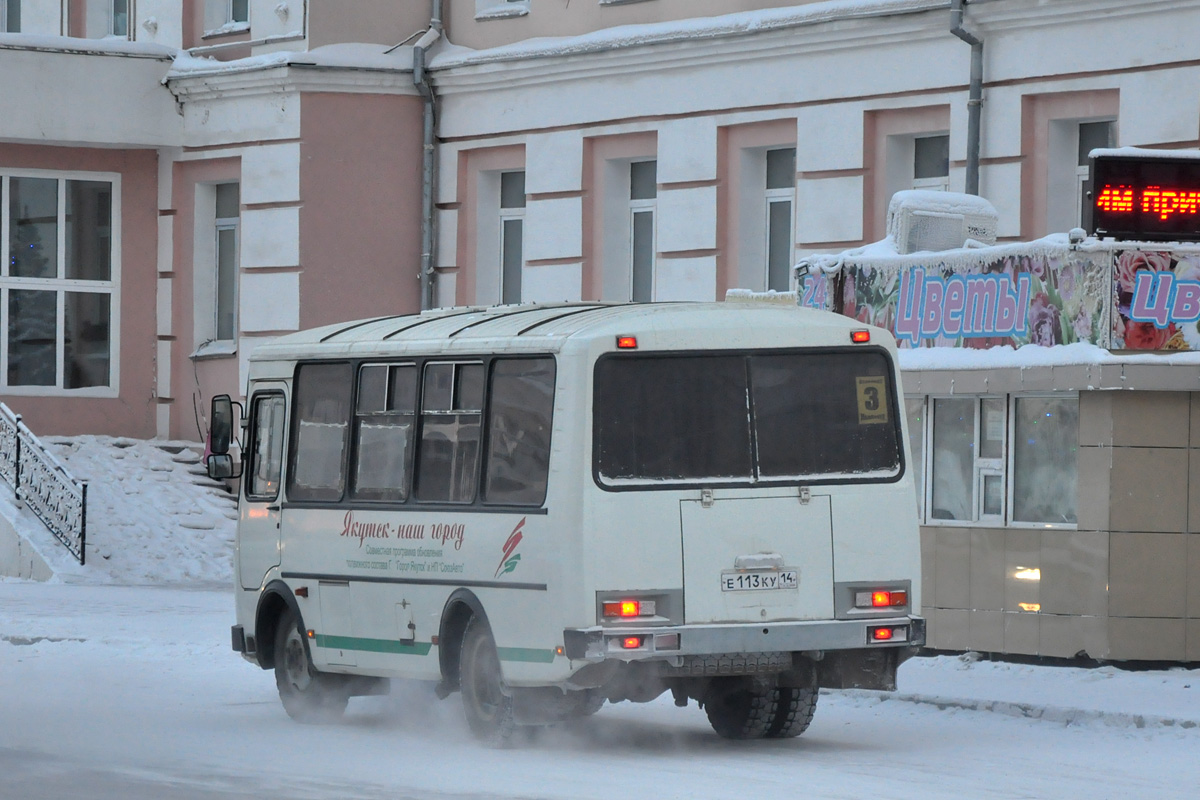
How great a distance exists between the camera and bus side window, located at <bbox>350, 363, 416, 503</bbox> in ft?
47.0

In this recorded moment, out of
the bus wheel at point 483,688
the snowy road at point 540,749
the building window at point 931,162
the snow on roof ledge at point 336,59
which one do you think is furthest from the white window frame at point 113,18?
the bus wheel at point 483,688

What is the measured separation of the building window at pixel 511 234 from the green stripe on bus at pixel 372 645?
13992 mm

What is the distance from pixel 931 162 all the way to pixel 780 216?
7.31 ft

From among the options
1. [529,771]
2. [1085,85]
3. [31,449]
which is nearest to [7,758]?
[529,771]

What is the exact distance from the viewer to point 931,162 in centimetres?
2405

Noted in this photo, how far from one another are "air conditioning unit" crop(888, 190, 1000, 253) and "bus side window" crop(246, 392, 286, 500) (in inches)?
225

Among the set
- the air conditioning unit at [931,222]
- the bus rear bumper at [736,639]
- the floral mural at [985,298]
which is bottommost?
the bus rear bumper at [736,639]

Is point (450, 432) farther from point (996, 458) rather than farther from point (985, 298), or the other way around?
point (996, 458)

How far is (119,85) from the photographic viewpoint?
1174 inches

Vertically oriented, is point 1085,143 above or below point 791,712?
above

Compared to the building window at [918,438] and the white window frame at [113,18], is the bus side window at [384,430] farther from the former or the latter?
the white window frame at [113,18]

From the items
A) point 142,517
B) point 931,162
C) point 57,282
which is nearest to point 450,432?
point 931,162

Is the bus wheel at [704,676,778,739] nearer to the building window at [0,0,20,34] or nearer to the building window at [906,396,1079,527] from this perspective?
the building window at [906,396,1079,527]

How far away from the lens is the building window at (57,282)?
30.5m
